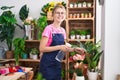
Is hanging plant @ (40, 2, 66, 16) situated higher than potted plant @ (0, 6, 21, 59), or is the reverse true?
hanging plant @ (40, 2, 66, 16)

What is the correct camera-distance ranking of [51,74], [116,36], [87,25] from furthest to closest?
1. [87,25]
2. [51,74]
3. [116,36]

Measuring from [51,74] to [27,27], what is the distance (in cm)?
232

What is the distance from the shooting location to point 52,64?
2.43 meters

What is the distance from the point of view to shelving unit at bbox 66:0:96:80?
437 cm

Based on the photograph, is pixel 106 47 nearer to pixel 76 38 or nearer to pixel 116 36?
pixel 116 36

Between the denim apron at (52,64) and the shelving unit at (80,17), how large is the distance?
1.93 meters

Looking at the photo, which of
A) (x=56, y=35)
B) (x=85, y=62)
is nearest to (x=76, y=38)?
(x=56, y=35)

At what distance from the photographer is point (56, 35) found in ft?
7.88

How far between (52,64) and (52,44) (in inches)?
9.2

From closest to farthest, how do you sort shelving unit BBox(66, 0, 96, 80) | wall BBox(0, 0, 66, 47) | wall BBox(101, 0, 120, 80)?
wall BBox(101, 0, 120, 80)
shelving unit BBox(66, 0, 96, 80)
wall BBox(0, 0, 66, 47)

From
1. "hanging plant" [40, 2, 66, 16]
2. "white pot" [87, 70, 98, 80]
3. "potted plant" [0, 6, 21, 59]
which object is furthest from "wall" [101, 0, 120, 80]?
"potted plant" [0, 6, 21, 59]

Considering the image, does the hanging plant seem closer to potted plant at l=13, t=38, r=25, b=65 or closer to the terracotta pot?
potted plant at l=13, t=38, r=25, b=65

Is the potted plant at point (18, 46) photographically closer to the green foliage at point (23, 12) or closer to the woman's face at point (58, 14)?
the green foliage at point (23, 12)

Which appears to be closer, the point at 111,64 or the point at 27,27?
the point at 111,64
